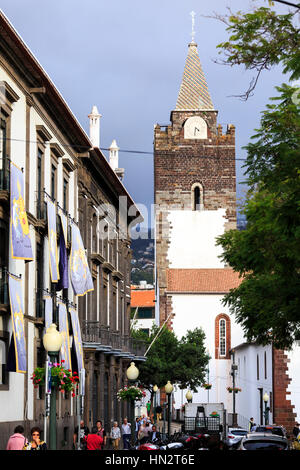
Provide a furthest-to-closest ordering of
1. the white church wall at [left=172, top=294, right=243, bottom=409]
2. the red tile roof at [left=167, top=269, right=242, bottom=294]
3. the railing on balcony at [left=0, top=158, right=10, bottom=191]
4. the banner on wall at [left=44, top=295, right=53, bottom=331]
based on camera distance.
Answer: the red tile roof at [left=167, top=269, right=242, bottom=294] → the white church wall at [left=172, top=294, right=243, bottom=409] → the banner on wall at [left=44, top=295, right=53, bottom=331] → the railing on balcony at [left=0, top=158, right=10, bottom=191]

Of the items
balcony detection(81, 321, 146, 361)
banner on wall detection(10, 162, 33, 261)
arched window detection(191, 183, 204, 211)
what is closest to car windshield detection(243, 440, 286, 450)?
banner on wall detection(10, 162, 33, 261)

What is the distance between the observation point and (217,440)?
12.9 metres

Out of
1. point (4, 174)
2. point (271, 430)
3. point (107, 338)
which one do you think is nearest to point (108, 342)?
point (107, 338)

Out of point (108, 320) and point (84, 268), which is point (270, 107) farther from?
point (108, 320)

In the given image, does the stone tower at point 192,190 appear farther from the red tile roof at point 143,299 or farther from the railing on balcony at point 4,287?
the railing on balcony at point 4,287

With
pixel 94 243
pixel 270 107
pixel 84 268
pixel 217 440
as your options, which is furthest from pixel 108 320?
pixel 217 440

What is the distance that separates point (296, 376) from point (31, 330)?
108 ft

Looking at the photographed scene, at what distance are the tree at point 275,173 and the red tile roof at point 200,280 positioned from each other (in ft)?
186

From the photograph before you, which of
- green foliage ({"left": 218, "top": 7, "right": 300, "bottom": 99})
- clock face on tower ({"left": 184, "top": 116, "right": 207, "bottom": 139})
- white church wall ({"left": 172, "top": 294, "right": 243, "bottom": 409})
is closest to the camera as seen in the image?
green foliage ({"left": 218, "top": 7, "right": 300, "bottom": 99})

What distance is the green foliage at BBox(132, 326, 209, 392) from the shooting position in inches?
2820

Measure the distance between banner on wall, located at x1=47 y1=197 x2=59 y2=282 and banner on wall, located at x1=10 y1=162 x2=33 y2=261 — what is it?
389 centimetres

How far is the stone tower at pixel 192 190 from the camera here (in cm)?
8475

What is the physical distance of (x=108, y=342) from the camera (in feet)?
141

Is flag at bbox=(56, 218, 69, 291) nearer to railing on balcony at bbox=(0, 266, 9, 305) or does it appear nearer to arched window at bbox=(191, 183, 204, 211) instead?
railing on balcony at bbox=(0, 266, 9, 305)
